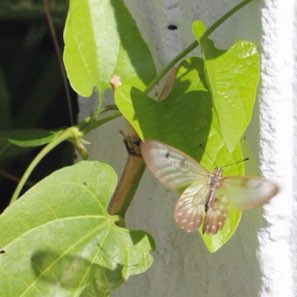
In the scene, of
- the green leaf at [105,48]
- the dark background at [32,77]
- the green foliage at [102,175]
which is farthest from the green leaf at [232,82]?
the dark background at [32,77]

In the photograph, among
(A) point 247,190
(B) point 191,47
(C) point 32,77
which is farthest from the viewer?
(C) point 32,77

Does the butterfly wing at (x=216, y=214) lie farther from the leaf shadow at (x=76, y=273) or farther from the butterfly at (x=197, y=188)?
the leaf shadow at (x=76, y=273)

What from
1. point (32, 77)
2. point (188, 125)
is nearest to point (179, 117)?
point (188, 125)

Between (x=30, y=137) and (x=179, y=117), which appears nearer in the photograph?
(x=179, y=117)

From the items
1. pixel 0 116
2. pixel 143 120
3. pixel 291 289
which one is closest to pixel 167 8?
pixel 143 120

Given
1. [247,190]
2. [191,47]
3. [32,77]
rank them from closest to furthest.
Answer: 1. [247,190]
2. [191,47]
3. [32,77]

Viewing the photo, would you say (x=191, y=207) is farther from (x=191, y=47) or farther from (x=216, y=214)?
(x=191, y=47)
